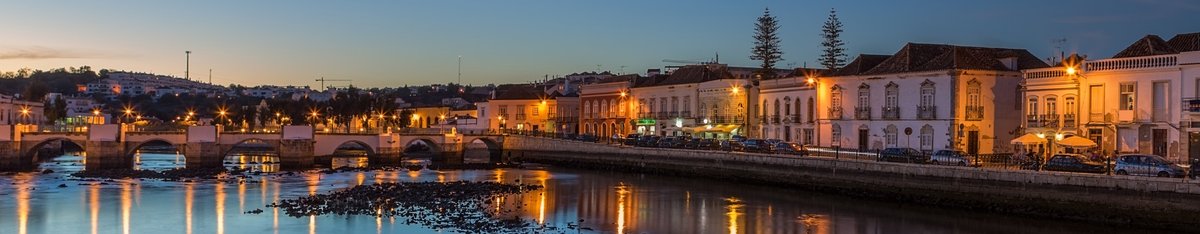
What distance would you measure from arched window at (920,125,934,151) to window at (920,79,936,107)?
1079 mm

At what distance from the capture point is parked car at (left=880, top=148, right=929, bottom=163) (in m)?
42.0

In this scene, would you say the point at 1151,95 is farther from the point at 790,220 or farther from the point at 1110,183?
the point at 790,220

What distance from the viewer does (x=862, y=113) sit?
187 ft

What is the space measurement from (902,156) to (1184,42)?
11995 millimetres

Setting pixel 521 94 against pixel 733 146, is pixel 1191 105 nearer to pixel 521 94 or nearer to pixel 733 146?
pixel 733 146

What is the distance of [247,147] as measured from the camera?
341 feet

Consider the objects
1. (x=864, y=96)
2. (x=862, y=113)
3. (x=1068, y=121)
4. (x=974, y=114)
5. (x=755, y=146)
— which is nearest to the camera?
(x=1068, y=121)

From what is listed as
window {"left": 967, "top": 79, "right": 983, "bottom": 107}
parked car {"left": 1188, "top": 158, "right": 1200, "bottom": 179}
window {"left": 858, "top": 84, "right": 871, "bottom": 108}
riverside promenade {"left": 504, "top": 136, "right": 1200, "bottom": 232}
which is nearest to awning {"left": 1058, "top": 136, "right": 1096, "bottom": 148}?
riverside promenade {"left": 504, "top": 136, "right": 1200, "bottom": 232}

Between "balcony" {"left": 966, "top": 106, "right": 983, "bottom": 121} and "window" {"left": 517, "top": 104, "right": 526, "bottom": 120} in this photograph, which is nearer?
"balcony" {"left": 966, "top": 106, "right": 983, "bottom": 121}

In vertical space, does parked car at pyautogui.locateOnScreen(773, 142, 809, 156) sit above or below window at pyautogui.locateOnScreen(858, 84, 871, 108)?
below

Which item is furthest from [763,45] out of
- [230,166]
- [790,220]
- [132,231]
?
[132,231]

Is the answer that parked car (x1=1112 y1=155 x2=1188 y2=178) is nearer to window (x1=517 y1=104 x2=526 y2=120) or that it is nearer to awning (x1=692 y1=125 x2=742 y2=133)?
awning (x1=692 y1=125 x2=742 y2=133)

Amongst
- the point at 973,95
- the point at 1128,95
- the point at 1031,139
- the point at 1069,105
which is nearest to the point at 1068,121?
the point at 1069,105

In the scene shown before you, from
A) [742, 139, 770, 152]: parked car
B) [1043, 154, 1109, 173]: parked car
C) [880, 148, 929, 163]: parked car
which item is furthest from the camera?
[742, 139, 770, 152]: parked car
